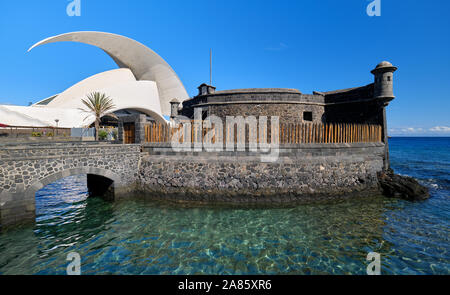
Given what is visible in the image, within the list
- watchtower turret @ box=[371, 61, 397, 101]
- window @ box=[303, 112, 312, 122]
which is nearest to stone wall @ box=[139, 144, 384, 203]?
watchtower turret @ box=[371, 61, 397, 101]

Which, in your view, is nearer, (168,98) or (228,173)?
(228,173)

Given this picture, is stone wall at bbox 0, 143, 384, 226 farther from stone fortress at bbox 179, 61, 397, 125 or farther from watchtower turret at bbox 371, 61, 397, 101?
stone fortress at bbox 179, 61, 397, 125

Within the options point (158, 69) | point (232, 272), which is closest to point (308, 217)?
point (232, 272)

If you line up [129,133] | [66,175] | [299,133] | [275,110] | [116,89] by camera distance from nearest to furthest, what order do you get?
[66,175] → [299,133] → [129,133] → [275,110] → [116,89]

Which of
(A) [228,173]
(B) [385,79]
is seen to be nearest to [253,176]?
(A) [228,173]

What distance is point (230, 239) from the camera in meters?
6.26

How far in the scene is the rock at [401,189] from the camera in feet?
33.3

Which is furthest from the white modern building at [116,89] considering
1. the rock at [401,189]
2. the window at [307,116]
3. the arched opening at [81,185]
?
the rock at [401,189]

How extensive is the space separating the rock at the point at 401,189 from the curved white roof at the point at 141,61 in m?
37.3

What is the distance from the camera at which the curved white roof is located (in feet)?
116

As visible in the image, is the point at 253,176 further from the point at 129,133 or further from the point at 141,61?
the point at 141,61

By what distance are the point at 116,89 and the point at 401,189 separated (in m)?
39.0

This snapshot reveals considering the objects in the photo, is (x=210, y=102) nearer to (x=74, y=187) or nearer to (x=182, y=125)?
(x=182, y=125)
